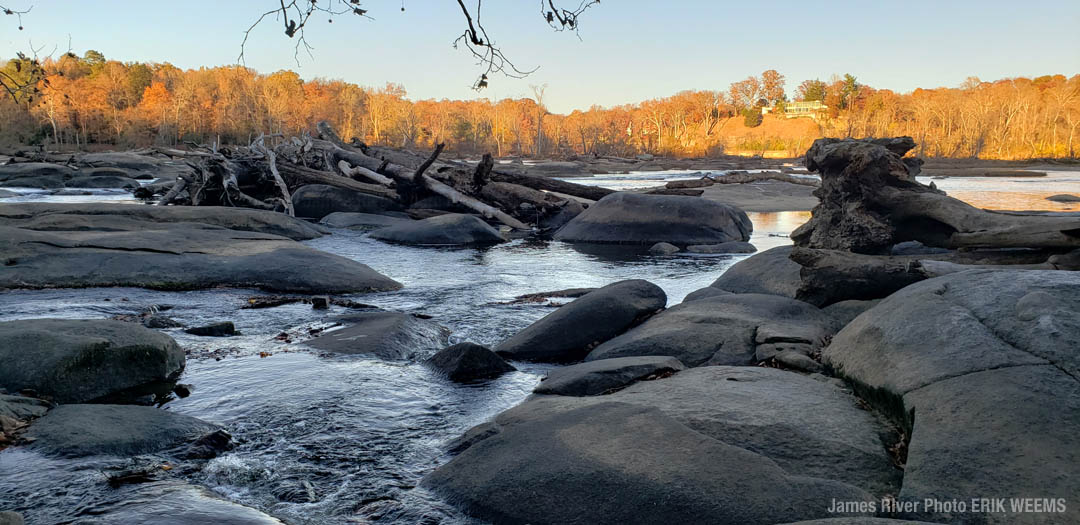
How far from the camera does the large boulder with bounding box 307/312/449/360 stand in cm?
571

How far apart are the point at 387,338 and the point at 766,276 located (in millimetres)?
3931

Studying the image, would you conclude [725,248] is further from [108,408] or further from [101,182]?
[101,182]

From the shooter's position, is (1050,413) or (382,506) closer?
(1050,413)

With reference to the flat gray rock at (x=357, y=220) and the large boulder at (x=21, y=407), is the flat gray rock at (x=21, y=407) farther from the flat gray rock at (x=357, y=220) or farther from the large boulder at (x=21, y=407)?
the flat gray rock at (x=357, y=220)

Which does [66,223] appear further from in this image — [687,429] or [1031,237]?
[1031,237]

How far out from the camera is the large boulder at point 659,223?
13.9m

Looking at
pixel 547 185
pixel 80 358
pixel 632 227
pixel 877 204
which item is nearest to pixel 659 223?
pixel 632 227

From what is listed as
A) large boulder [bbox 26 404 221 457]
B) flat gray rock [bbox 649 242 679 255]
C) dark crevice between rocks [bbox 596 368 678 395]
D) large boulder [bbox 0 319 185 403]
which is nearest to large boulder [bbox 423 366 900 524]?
dark crevice between rocks [bbox 596 368 678 395]

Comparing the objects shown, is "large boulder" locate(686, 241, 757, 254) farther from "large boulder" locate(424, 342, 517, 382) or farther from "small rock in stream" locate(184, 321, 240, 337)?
"small rock in stream" locate(184, 321, 240, 337)

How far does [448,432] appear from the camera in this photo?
412cm

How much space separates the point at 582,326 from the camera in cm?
594

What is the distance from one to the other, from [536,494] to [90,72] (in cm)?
10780

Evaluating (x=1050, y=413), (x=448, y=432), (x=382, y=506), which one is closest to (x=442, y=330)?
(x=448, y=432)

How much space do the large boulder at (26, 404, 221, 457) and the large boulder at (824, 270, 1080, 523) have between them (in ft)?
11.6
